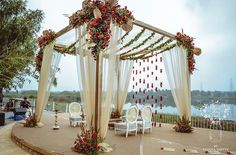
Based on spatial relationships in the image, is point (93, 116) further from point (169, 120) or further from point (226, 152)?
point (169, 120)

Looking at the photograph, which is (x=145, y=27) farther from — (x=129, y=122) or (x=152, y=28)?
(x=129, y=122)

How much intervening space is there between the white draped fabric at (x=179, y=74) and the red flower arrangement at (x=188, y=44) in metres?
0.19

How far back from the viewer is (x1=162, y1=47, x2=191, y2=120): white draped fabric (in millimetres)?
7676

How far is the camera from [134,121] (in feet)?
23.9

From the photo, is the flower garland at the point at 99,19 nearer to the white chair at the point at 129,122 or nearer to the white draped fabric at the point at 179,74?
the white chair at the point at 129,122

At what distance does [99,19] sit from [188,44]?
4.23 metres

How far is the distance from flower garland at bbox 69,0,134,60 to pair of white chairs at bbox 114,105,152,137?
9.79 feet

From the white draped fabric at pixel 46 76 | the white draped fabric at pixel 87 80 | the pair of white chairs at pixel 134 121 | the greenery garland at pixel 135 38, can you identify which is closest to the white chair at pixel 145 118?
the pair of white chairs at pixel 134 121

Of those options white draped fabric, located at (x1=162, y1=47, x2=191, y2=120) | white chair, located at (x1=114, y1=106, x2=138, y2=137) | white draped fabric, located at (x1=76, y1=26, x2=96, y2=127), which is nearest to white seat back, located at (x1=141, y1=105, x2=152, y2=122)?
white chair, located at (x1=114, y1=106, x2=138, y2=137)

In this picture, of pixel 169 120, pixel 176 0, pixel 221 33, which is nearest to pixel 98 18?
pixel 176 0

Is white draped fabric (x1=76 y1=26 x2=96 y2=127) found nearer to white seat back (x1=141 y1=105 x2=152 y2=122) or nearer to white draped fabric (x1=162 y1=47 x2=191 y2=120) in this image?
white seat back (x1=141 y1=105 x2=152 y2=122)

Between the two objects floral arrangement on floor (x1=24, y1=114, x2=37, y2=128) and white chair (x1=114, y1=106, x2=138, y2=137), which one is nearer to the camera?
white chair (x1=114, y1=106, x2=138, y2=137)

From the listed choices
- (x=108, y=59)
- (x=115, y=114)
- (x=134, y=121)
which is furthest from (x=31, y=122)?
(x=108, y=59)

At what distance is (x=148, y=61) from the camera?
30.7 feet
